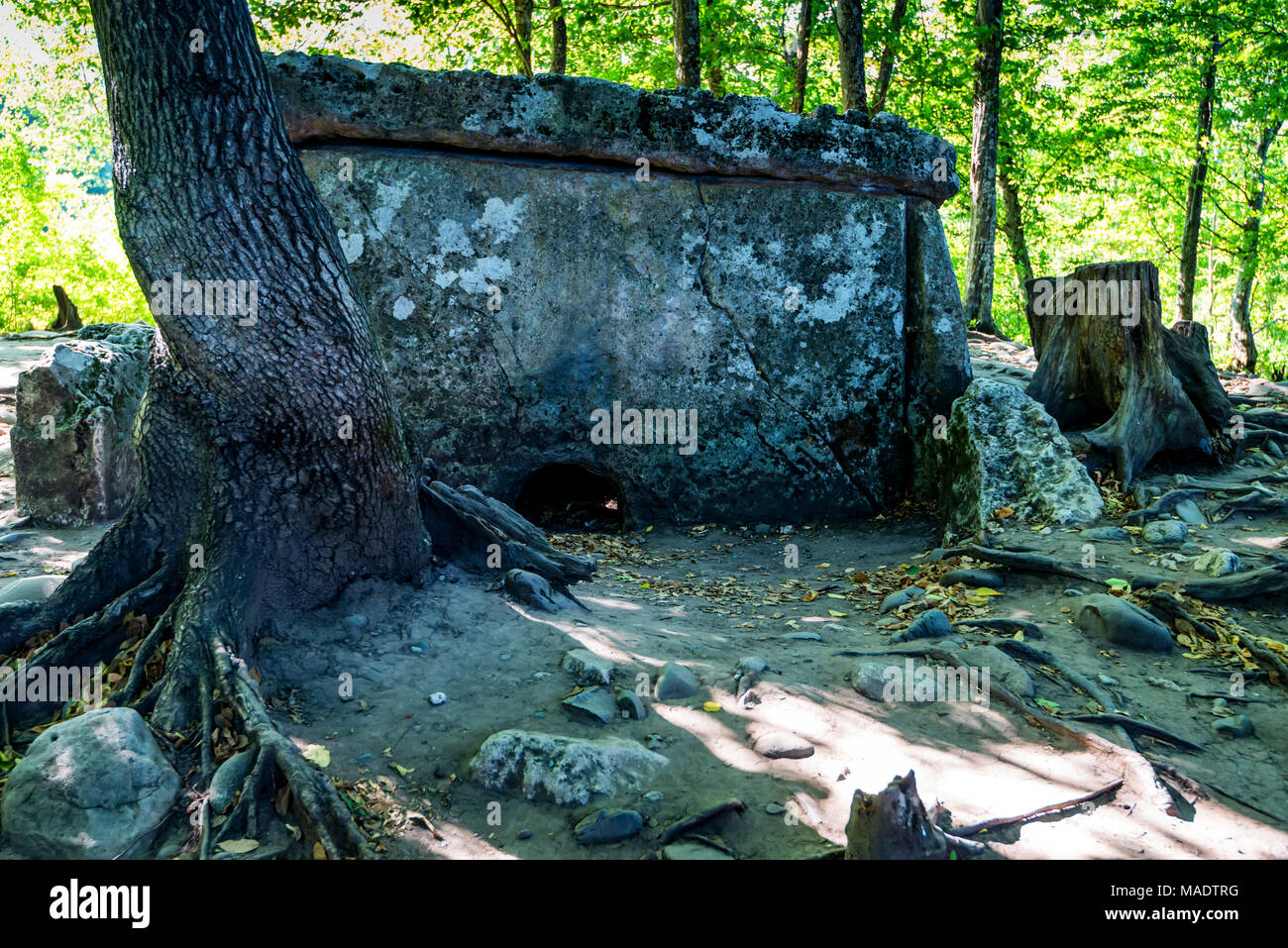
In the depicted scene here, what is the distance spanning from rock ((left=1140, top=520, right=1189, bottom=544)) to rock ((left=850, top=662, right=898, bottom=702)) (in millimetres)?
2436

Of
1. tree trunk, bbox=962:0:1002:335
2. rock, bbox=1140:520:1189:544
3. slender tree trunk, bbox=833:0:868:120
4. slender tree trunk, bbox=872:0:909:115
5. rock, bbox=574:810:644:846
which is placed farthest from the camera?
slender tree trunk, bbox=872:0:909:115

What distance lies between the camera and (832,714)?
3.27m

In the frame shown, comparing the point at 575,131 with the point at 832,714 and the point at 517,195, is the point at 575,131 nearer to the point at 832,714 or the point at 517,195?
the point at 517,195

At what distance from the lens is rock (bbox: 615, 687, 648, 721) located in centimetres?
325

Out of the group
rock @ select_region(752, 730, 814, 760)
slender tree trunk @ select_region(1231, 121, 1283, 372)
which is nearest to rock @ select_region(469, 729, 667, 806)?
rock @ select_region(752, 730, 814, 760)

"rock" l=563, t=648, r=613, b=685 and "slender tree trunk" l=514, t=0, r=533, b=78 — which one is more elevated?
"slender tree trunk" l=514, t=0, r=533, b=78

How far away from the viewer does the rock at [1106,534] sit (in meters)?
5.18

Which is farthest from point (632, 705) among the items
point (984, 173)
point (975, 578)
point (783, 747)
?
point (984, 173)

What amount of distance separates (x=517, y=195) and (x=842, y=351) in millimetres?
2630

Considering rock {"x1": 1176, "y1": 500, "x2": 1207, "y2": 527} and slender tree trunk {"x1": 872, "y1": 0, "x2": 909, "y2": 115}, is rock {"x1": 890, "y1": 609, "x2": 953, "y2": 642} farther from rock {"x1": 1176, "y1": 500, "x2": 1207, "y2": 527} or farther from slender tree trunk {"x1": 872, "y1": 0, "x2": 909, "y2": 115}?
slender tree trunk {"x1": 872, "y1": 0, "x2": 909, "y2": 115}

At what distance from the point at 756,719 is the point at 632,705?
44 centimetres

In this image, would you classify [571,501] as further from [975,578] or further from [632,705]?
[632,705]
